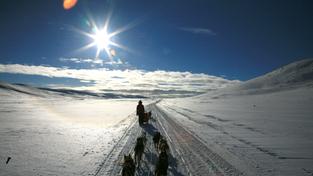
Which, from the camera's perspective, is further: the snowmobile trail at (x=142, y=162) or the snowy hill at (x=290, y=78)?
the snowy hill at (x=290, y=78)

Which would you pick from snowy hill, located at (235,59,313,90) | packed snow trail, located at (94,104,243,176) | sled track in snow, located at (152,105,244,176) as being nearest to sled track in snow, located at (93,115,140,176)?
packed snow trail, located at (94,104,243,176)

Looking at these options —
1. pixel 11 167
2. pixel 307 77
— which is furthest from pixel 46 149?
pixel 307 77

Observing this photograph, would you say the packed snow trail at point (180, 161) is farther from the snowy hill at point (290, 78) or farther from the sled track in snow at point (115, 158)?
the snowy hill at point (290, 78)

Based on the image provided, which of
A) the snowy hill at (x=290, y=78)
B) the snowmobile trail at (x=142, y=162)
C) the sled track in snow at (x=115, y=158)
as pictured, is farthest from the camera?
the snowy hill at (x=290, y=78)

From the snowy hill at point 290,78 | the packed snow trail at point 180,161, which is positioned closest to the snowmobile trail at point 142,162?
the packed snow trail at point 180,161

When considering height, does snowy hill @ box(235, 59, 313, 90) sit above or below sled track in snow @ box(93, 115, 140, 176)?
above

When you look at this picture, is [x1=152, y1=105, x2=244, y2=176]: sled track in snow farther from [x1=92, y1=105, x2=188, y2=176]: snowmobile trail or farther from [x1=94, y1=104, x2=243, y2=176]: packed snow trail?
[x1=92, y1=105, x2=188, y2=176]: snowmobile trail

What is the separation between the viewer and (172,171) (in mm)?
9211

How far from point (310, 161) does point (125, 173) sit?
23.3ft

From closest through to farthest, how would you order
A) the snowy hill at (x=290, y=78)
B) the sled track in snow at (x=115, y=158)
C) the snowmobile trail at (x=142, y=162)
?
1. the snowmobile trail at (x=142, y=162)
2. the sled track in snow at (x=115, y=158)
3. the snowy hill at (x=290, y=78)

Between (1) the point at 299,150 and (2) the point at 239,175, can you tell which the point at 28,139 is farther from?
(1) the point at 299,150

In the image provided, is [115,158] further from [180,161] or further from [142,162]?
[180,161]

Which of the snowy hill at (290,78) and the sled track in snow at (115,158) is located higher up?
the snowy hill at (290,78)

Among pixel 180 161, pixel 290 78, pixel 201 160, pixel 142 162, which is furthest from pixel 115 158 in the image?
pixel 290 78
